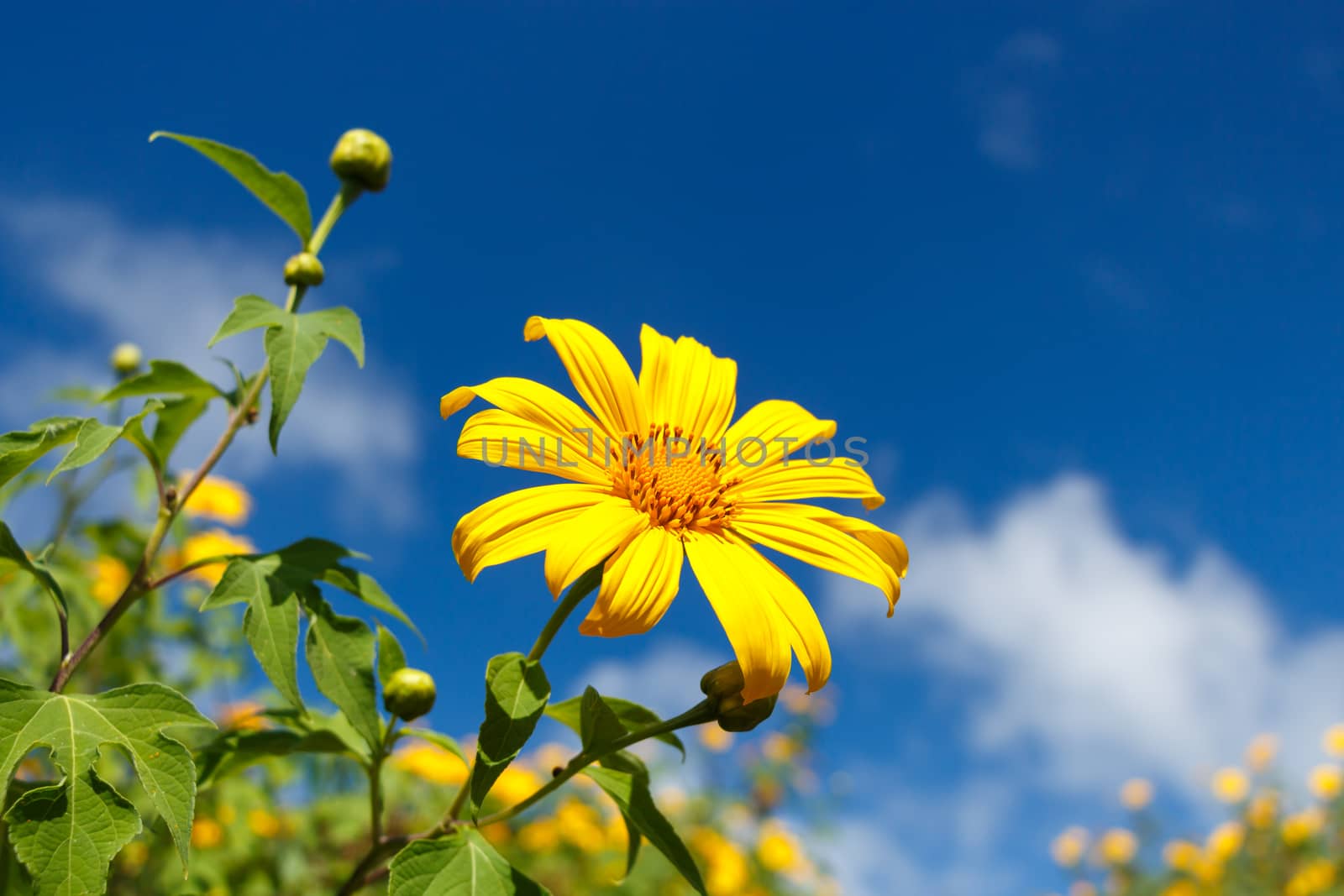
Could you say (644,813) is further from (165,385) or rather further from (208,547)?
(208,547)

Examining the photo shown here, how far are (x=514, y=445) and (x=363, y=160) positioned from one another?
83 centimetres

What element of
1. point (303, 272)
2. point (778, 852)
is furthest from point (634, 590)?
point (778, 852)

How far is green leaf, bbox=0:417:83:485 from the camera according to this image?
156 cm

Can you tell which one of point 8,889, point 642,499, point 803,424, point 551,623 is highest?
point 803,424

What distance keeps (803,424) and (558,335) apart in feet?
1.67

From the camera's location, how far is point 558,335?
173 cm

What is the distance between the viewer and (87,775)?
4.45ft

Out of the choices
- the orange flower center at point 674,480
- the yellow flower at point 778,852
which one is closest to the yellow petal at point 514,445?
the orange flower center at point 674,480

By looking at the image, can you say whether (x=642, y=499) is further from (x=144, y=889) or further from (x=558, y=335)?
(x=144, y=889)

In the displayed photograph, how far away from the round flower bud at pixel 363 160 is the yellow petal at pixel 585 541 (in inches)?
36.9

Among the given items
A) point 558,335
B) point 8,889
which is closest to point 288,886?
point 8,889

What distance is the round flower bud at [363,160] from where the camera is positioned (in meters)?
2.03

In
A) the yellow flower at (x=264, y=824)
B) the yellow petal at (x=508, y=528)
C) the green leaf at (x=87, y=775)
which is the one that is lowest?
the green leaf at (x=87, y=775)

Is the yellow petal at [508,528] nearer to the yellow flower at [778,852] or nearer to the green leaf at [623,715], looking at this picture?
the green leaf at [623,715]
